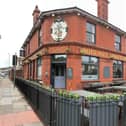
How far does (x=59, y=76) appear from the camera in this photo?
16094 mm

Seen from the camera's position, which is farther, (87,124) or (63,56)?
(63,56)

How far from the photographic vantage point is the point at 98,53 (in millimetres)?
17562

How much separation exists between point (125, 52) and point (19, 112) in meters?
17.9

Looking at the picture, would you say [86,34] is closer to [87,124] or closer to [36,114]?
[36,114]

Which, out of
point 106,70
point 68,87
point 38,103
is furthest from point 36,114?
point 106,70

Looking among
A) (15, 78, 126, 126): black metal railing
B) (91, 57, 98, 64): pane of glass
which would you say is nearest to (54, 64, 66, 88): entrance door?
(91, 57, 98, 64): pane of glass

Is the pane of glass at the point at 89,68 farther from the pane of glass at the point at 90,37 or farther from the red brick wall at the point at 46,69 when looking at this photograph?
the red brick wall at the point at 46,69

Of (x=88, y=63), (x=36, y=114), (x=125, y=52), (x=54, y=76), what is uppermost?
(x=125, y=52)

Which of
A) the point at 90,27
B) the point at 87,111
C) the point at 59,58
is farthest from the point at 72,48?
the point at 87,111

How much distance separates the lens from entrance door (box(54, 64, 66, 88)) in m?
15.9

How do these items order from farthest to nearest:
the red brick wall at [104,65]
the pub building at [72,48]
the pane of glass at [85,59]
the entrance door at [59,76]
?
the red brick wall at [104,65] → the pane of glass at [85,59] → the entrance door at [59,76] → the pub building at [72,48]

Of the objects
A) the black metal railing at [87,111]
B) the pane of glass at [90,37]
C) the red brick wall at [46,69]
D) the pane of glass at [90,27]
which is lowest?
the black metal railing at [87,111]

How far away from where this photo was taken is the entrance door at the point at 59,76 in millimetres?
15886

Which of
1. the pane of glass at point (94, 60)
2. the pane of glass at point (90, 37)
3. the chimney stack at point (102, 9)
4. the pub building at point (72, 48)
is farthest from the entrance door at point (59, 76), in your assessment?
the chimney stack at point (102, 9)
